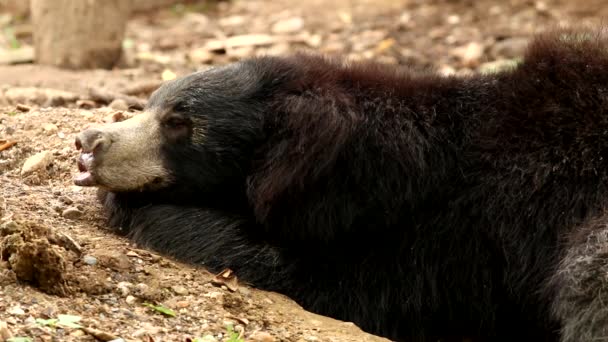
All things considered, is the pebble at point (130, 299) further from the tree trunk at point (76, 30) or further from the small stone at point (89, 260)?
the tree trunk at point (76, 30)

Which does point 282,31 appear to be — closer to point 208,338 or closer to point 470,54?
point 470,54

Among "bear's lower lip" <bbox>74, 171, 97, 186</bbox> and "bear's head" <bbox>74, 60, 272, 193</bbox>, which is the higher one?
"bear's head" <bbox>74, 60, 272, 193</bbox>

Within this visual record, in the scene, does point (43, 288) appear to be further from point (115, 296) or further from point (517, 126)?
point (517, 126)

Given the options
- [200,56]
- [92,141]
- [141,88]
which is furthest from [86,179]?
[200,56]

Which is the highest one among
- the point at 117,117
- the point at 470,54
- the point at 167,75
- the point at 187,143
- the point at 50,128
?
the point at 187,143

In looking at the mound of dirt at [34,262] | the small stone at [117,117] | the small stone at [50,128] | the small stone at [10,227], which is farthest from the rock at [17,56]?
the small stone at [10,227]

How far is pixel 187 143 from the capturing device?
4.95 m

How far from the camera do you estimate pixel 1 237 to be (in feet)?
13.9

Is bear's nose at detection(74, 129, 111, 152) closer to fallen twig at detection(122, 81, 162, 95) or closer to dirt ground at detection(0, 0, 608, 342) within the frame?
dirt ground at detection(0, 0, 608, 342)

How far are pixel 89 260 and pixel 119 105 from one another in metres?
2.92

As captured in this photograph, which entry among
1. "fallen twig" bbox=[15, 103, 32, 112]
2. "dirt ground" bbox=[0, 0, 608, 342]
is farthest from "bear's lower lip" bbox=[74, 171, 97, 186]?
"fallen twig" bbox=[15, 103, 32, 112]

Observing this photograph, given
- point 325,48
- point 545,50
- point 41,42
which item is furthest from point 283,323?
point 325,48

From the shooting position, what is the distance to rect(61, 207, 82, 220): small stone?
5.12 metres

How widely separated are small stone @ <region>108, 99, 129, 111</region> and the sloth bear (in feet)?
7.09
